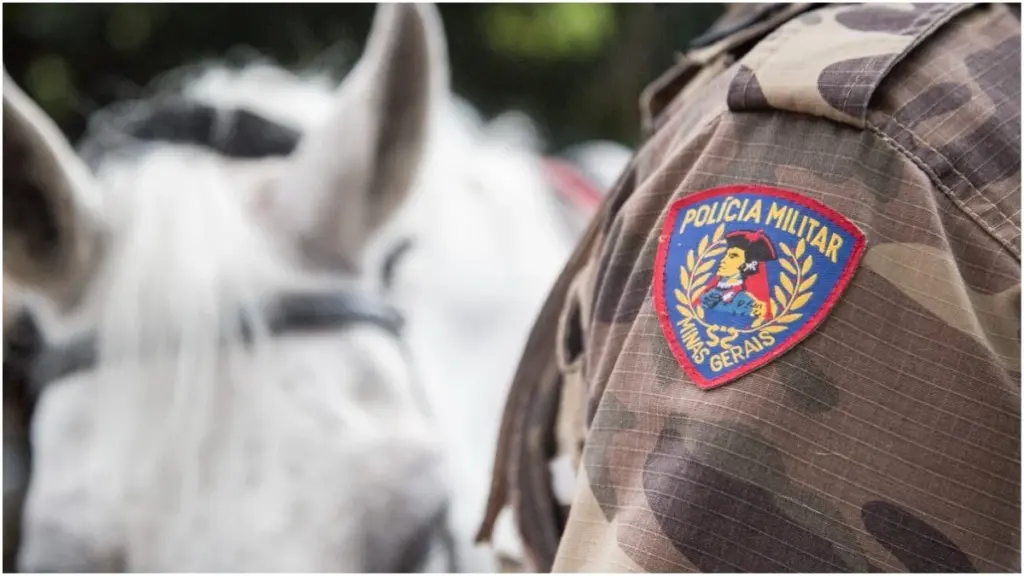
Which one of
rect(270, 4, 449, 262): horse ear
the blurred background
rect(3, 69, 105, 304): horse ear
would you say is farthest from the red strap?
rect(3, 69, 105, 304): horse ear

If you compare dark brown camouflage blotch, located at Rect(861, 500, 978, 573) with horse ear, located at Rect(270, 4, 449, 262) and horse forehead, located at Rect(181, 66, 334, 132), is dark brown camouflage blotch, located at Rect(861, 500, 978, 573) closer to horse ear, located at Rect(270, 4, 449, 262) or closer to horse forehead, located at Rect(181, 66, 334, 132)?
horse ear, located at Rect(270, 4, 449, 262)

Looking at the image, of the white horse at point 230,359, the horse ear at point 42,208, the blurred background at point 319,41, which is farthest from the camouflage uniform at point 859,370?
the blurred background at point 319,41

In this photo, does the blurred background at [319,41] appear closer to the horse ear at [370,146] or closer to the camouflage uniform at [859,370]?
the horse ear at [370,146]

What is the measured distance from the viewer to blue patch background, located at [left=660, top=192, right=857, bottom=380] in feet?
0.89

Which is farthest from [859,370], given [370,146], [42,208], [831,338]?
[42,208]

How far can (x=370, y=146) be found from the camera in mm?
462

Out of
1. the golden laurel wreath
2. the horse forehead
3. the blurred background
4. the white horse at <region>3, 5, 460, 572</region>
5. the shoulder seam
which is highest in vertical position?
the blurred background

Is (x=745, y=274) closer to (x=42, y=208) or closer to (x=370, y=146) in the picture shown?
(x=370, y=146)

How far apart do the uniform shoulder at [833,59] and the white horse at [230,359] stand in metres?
0.20

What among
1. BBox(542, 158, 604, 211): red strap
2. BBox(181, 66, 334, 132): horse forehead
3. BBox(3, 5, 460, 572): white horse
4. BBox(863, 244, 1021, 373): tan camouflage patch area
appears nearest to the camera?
BBox(863, 244, 1021, 373): tan camouflage patch area

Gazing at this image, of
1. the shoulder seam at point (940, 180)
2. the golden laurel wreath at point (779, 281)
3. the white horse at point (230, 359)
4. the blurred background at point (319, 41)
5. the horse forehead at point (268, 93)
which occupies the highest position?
the blurred background at point (319, 41)

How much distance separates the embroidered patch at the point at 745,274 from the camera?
27cm

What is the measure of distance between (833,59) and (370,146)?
250 mm

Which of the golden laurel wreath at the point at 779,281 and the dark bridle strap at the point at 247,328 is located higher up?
the golden laurel wreath at the point at 779,281
